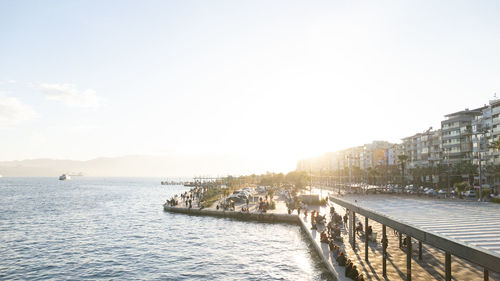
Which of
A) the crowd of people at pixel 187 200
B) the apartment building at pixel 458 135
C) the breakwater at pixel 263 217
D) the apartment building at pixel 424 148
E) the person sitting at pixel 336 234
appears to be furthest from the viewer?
the apartment building at pixel 424 148

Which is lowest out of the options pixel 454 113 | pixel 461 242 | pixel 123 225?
pixel 123 225

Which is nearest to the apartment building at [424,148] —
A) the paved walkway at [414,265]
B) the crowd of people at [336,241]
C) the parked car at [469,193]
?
the parked car at [469,193]

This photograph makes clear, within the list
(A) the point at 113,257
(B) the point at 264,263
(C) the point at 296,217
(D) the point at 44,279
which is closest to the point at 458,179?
(C) the point at 296,217

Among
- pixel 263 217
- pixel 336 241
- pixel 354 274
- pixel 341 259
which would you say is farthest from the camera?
pixel 263 217

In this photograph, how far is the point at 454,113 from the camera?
10662 centimetres

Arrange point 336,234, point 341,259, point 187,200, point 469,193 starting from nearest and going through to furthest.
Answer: point 341,259 < point 336,234 < point 469,193 < point 187,200

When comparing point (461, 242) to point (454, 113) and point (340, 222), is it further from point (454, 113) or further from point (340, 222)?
A: point (454, 113)

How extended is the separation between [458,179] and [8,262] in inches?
4136

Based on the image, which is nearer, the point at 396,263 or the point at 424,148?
the point at 396,263

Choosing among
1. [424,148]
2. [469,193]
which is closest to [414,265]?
[469,193]

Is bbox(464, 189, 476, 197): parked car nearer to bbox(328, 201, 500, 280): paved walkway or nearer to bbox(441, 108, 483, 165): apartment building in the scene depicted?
bbox(441, 108, 483, 165): apartment building

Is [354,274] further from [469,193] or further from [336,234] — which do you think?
[469,193]

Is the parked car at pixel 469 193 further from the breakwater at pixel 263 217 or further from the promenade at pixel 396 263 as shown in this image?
the promenade at pixel 396 263

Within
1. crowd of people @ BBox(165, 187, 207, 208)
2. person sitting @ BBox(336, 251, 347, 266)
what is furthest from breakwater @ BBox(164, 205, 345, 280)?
person sitting @ BBox(336, 251, 347, 266)
